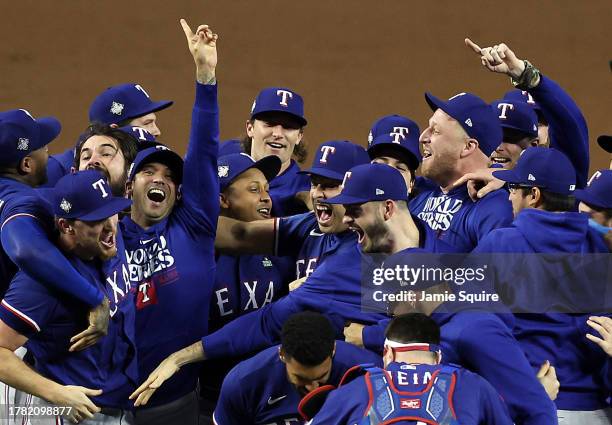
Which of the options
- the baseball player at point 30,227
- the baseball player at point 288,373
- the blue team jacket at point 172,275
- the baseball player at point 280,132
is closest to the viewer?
the baseball player at point 288,373

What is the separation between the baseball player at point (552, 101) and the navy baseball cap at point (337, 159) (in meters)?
0.71

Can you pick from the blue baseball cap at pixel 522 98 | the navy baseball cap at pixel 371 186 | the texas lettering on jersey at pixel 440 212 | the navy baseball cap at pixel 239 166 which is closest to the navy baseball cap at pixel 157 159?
the navy baseball cap at pixel 239 166

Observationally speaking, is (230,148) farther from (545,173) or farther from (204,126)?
(545,173)

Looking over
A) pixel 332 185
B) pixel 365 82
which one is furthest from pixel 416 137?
pixel 365 82

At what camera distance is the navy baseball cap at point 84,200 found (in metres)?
4.67

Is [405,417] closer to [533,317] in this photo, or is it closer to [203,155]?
[533,317]

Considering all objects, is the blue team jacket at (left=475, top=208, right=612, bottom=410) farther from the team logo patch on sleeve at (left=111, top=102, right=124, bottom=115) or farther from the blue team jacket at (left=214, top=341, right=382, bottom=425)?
the team logo patch on sleeve at (left=111, top=102, right=124, bottom=115)

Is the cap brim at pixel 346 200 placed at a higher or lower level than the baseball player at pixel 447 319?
higher

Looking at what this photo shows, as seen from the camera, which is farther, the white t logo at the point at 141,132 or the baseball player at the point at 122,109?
the baseball player at the point at 122,109

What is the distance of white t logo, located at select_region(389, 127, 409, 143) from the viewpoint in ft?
18.6

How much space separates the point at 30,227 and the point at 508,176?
1.99 meters

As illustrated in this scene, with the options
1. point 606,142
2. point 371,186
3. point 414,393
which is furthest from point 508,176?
point 414,393

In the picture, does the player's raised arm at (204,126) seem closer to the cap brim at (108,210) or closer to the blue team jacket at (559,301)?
the cap brim at (108,210)

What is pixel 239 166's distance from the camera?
5555 millimetres
